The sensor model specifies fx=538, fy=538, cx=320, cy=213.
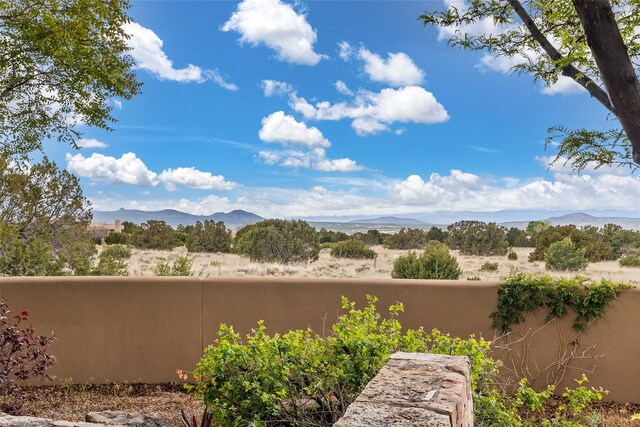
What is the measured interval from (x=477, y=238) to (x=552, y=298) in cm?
1676

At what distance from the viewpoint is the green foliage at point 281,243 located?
1850 cm

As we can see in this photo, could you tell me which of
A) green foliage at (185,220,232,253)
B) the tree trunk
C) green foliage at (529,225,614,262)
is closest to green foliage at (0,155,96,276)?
green foliage at (185,220,232,253)

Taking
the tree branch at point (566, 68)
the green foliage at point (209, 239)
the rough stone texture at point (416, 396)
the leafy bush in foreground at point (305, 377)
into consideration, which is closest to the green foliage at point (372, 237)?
the green foliage at point (209, 239)

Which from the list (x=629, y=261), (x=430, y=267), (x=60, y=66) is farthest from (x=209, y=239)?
(x=629, y=261)

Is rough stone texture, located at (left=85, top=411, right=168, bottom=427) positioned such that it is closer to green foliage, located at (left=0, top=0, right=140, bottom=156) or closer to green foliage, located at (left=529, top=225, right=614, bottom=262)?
green foliage, located at (left=0, top=0, right=140, bottom=156)

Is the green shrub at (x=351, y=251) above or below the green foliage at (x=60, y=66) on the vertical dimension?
below

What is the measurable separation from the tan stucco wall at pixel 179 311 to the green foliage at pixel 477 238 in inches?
650

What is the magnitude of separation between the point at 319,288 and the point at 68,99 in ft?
29.7

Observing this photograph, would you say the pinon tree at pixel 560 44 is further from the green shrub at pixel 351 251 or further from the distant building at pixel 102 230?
the distant building at pixel 102 230

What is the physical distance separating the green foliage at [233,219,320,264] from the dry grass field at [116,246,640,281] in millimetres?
458

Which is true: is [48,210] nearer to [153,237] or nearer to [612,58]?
[153,237]

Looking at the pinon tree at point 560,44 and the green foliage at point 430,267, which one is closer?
the pinon tree at point 560,44

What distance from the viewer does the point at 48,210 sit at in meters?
14.2

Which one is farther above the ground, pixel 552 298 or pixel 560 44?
pixel 560 44
